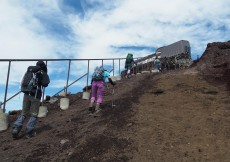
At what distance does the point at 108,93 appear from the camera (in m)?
15.6

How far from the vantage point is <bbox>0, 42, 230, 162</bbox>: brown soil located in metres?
8.16

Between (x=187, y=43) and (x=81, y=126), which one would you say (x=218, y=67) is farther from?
(x=187, y=43)

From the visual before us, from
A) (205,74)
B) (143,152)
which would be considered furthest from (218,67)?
(143,152)

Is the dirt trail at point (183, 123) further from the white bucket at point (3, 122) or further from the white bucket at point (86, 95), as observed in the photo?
the white bucket at point (3, 122)

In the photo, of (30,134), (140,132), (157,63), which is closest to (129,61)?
(157,63)

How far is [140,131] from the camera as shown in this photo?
9.38 meters

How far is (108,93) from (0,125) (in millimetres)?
5351

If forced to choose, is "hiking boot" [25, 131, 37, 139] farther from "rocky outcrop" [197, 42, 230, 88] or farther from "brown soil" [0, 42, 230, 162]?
"rocky outcrop" [197, 42, 230, 88]

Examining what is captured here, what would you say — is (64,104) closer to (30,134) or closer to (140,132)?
(30,134)

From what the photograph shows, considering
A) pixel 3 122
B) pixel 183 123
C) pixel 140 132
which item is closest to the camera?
pixel 140 132

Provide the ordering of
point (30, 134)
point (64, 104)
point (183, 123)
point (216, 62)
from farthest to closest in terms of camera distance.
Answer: point (216, 62)
point (64, 104)
point (30, 134)
point (183, 123)

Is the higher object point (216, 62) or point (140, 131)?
point (216, 62)

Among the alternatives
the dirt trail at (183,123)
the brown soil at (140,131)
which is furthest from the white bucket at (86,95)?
the dirt trail at (183,123)

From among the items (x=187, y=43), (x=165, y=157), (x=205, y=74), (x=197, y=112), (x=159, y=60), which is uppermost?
(x=187, y=43)
